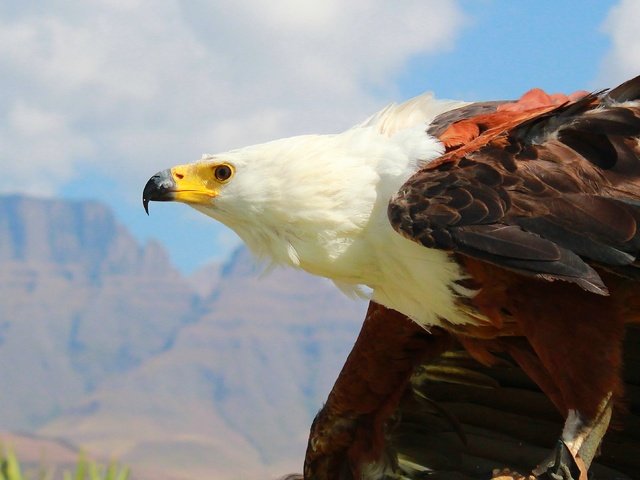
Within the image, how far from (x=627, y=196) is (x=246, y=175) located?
175 centimetres

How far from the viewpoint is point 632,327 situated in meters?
6.10

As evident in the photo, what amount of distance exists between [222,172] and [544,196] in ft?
5.11

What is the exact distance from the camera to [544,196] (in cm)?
479

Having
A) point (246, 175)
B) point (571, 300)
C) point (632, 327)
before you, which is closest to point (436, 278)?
point (571, 300)

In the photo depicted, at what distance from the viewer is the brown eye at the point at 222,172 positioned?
5.36m

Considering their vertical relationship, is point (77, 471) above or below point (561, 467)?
below

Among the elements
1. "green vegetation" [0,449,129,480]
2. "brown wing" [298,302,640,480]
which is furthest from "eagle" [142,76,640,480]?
"green vegetation" [0,449,129,480]

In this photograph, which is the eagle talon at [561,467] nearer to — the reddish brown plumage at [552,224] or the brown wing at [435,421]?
the reddish brown plumage at [552,224]

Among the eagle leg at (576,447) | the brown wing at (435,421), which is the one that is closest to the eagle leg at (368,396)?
the brown wing at (435,421)

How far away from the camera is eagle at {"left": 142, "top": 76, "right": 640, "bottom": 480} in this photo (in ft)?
15.4

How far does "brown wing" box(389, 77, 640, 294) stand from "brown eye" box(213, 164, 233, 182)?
0.92 meters

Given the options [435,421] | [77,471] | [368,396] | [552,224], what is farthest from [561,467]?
[77,471]

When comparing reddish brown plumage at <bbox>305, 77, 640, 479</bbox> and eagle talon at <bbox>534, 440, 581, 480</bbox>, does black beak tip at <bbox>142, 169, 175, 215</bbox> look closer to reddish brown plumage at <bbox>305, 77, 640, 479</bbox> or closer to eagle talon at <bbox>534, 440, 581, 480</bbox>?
reddish brown plumage at <bbox>305, 77, 640, 479</bbox>

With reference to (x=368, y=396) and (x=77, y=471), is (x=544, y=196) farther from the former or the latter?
(x=77, y=471)
